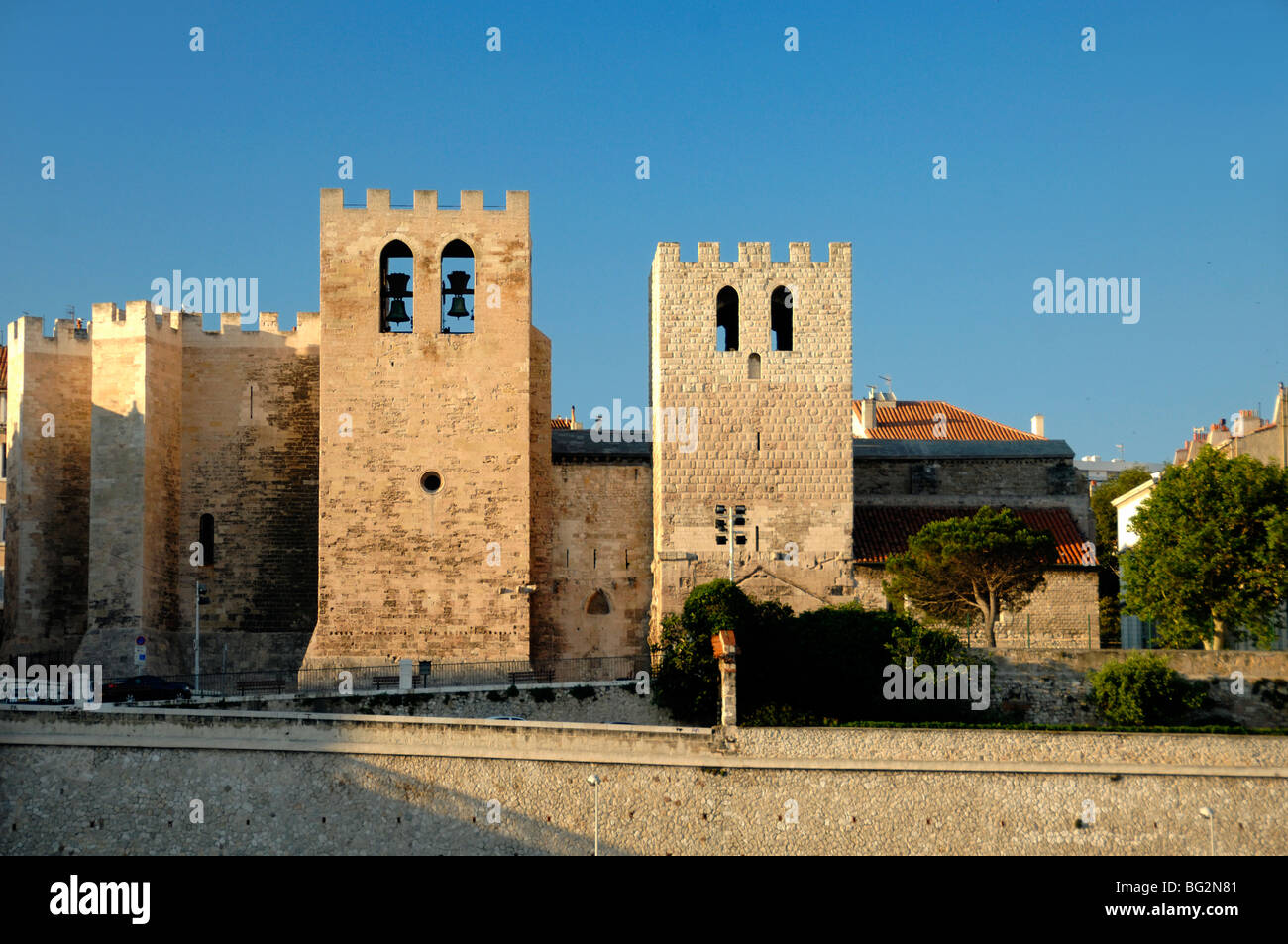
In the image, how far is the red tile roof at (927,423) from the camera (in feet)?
166

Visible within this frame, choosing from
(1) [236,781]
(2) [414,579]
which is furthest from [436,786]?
(2) [414,579]

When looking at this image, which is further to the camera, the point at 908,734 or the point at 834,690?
the point at 834,690

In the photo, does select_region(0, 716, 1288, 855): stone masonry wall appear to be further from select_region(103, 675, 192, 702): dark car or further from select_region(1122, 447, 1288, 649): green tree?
select_region(1122, 447, 1288, 649): green tree

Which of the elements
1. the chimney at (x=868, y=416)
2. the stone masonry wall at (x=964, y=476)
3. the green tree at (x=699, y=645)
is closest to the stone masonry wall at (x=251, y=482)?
the green tree at (x=699, y=645)

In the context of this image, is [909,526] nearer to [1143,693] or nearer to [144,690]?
[1143,693]

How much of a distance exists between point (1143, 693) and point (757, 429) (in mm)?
9704

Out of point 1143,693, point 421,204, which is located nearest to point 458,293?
point 421,204

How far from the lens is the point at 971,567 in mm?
34312

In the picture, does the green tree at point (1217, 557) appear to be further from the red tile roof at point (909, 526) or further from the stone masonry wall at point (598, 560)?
the stone masonry wall at point (598, 560)

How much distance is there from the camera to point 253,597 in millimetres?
37750

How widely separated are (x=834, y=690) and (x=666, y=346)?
8.81 meters

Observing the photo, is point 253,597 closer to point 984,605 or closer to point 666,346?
point 666,346

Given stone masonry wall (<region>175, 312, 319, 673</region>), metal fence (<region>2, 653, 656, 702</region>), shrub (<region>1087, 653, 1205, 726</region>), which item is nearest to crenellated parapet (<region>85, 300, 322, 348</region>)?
stone masonry wall (<region>175, 312, 319, 673</region>)

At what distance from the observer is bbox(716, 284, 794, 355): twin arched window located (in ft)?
121
